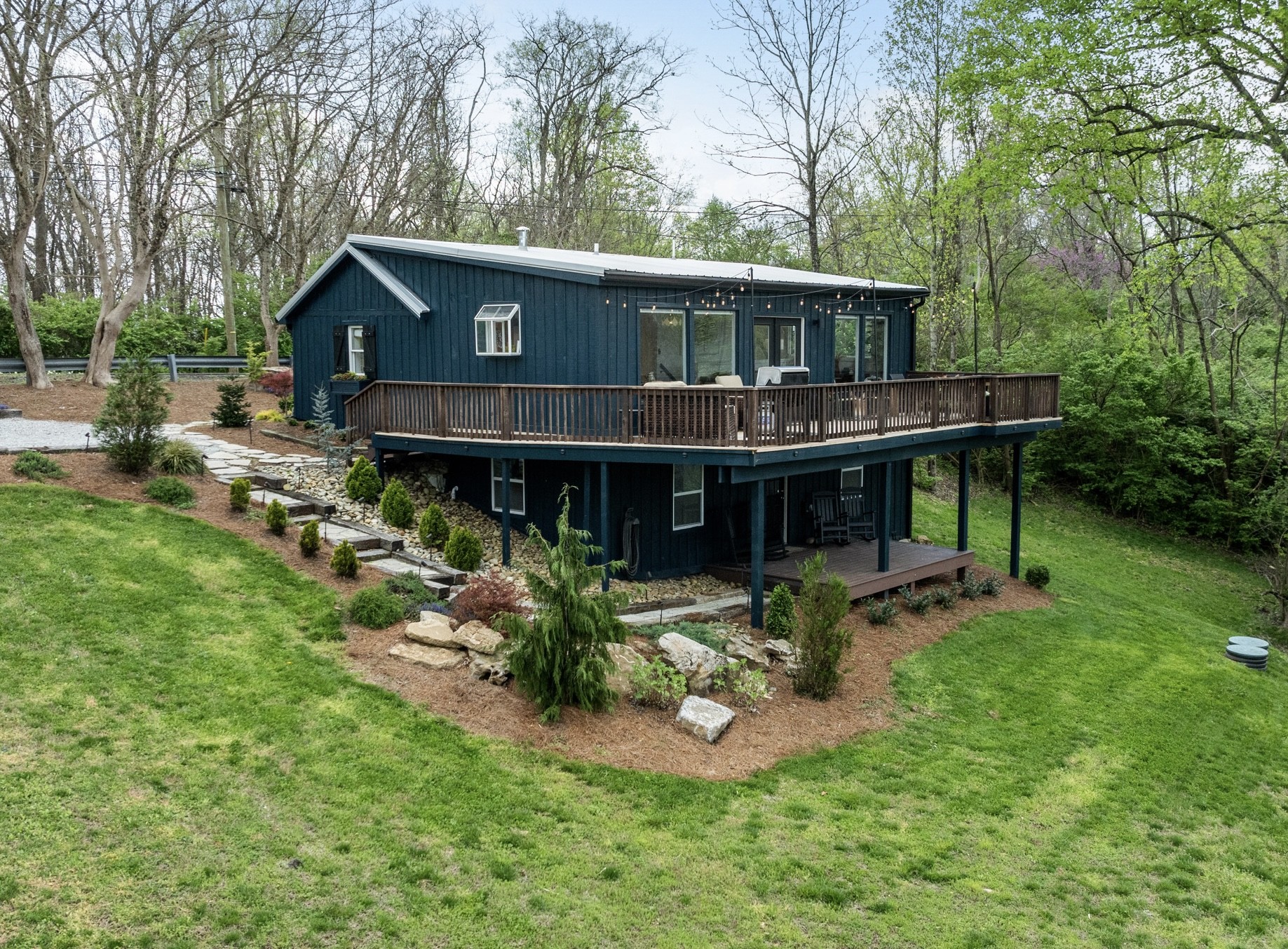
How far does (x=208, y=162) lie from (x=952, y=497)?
26.4 meters

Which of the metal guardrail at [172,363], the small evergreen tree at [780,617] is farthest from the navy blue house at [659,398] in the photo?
the metal guardrail at [172,363]

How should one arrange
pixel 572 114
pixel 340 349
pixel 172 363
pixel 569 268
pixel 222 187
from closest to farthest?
pixel 569 268
pixel 340 349
pixel 172 363
pixel 222 187
pixel 572 114

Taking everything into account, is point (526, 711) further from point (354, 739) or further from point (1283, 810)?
point (1283, 810)

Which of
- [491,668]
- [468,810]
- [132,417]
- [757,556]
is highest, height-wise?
[132,417]

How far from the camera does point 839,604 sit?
35.8 feet

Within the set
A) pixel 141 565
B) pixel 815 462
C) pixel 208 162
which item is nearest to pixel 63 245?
pixel 208 162

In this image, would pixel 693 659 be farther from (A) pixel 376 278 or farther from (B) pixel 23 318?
(B) pixel 23 318

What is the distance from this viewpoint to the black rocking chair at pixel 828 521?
16.8 m

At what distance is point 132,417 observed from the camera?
13258mm

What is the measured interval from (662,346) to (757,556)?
3.65 metres

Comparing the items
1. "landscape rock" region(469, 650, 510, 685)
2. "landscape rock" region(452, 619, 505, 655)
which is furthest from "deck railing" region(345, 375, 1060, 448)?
Answer: "landscape rock" region(469, 650, 510, 685)

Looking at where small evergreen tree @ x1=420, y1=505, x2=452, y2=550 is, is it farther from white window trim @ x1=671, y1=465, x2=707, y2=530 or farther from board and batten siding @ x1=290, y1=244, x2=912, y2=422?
white window trim @ x1=671, y1=465, x2=707, y2=530

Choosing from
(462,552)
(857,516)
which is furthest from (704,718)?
(857,516)

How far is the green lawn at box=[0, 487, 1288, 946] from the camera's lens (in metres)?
6.14
